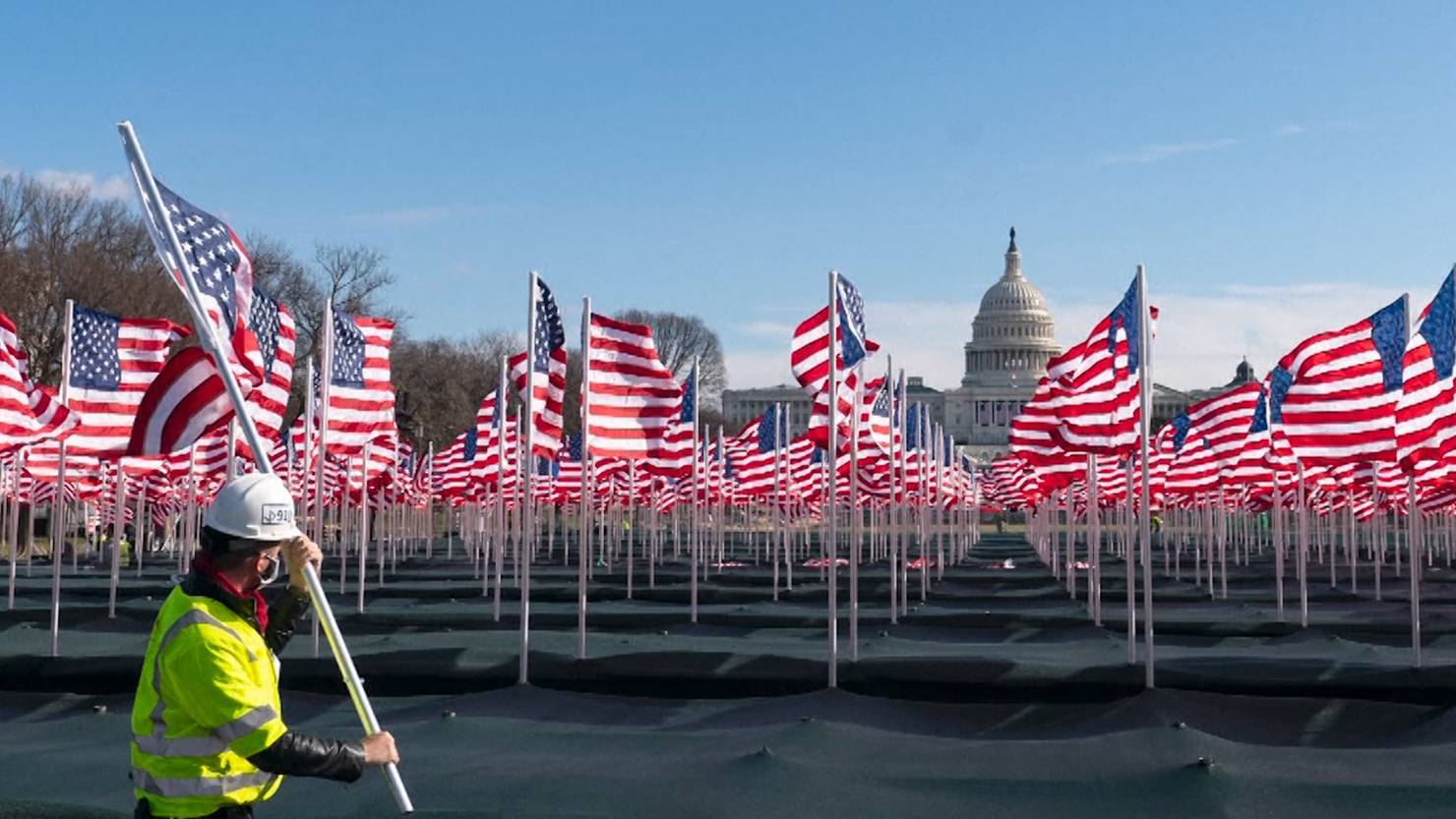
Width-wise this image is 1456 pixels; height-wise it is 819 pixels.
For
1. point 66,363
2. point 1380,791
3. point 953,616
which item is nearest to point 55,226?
point 66,363

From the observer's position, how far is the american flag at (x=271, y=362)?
1302 centimetres

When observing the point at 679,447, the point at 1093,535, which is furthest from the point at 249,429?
the point at 679,447

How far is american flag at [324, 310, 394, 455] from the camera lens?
16.6 metres

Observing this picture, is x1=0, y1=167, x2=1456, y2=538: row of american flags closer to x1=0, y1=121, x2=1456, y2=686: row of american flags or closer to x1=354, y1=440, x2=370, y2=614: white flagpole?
x1=0, y1=121, x2=1456, y2=686: row of american flags

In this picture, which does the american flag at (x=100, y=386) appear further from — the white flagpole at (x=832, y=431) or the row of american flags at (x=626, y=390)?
the white flagpole at (x=832, y=431)

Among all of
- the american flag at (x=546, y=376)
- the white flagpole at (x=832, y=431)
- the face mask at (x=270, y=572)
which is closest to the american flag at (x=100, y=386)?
the american flag at (x=546, y=376)

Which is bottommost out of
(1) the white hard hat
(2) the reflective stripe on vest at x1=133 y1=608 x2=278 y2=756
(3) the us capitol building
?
(2) the reflective stripe on vest at x1=133 y1=608 x2=278 y2=756

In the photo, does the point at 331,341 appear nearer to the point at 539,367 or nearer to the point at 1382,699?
the point at 539,367

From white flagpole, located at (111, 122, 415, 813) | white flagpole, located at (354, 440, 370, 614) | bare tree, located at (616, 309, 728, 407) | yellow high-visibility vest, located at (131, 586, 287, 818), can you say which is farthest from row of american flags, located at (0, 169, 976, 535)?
bare tree, located at (616, 309, 728, 407)

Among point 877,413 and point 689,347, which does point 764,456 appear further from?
point 689,347

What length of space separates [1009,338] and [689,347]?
7894 centimetres

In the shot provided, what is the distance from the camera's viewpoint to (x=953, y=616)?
1850 centimetres

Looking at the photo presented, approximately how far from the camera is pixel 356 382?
55.4ft

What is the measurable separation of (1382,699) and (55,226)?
4275cm
